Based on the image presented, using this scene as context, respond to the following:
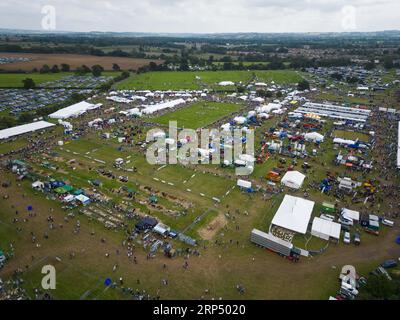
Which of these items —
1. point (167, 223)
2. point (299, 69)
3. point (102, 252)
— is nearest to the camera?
point (102, 252)

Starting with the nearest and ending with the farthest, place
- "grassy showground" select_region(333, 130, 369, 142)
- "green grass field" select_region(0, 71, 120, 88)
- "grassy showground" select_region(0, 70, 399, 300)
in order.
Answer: "grassy showground" select_region(0, 70, 399, 300), "grassy showground" select_region(333, 130, 369, 142), "green grass field" select_region(0, 71, 120, 88)

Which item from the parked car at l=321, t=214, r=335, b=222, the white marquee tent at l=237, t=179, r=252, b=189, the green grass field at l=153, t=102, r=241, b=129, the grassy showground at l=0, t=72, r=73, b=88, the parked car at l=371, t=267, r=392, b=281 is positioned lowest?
the parked car at l=371, t=267, r=392, b=281

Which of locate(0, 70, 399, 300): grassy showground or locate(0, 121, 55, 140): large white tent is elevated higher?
locate(0, 121, 55, 140): large white tent

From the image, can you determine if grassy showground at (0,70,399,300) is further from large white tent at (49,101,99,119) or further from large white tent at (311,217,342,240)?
large white tent at (49,101,99,119)

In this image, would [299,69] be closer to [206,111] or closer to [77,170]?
[206,111]

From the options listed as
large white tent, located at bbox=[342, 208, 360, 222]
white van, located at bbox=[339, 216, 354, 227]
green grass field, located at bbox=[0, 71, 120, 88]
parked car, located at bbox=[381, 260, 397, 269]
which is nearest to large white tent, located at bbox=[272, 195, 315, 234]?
white van, located at bbox=[339, 216, 354, 227]

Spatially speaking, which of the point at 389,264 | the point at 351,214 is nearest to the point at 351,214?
the point at 351,214
